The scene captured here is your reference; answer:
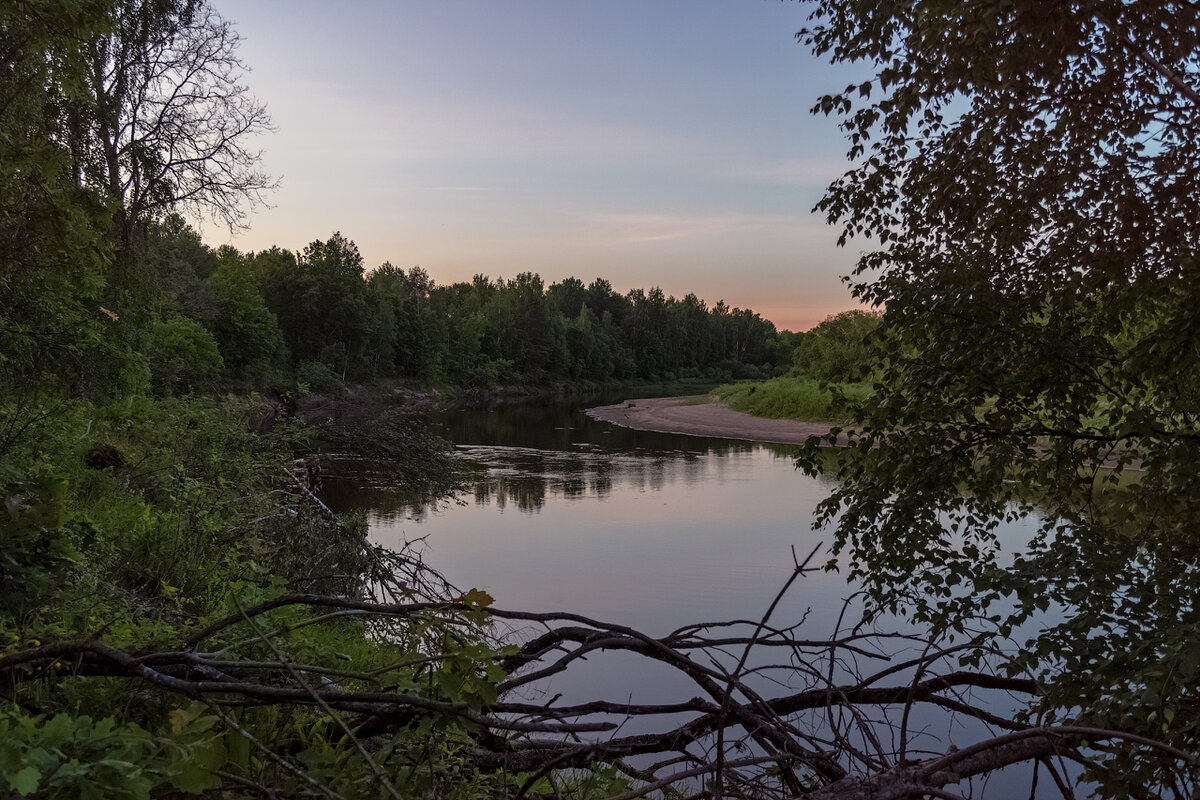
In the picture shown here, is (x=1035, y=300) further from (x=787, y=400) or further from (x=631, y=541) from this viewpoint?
(x=787, y=400)

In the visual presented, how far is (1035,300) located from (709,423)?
38.5m

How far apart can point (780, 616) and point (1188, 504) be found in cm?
663

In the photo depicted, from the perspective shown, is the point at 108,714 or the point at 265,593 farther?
the point at 265,593

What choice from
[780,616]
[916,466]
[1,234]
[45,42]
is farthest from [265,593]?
[780,616]

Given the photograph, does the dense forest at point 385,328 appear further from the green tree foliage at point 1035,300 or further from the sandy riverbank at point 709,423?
the sandy riverbank at point 709,423

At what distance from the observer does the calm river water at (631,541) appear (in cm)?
1067

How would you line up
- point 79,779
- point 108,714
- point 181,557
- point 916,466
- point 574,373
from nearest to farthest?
point 79,779
point 108,714
point 916,466
point 181,557
point 574,373

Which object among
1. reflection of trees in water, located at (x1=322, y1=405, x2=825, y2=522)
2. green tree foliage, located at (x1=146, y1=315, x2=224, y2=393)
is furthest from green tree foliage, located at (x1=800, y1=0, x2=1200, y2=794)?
green tree foliage, located at (x1=146, y1=315, x2=224, y2=393)

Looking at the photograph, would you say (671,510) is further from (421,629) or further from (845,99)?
(421,629)

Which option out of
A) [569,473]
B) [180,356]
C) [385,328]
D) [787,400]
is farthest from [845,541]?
[385,328]

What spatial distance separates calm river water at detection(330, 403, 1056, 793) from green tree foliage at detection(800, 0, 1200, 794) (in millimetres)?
1817

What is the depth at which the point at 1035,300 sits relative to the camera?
16.5 ft

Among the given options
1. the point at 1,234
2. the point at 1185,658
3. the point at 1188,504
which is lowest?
the point at 1185,658

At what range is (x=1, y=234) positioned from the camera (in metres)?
5.41
